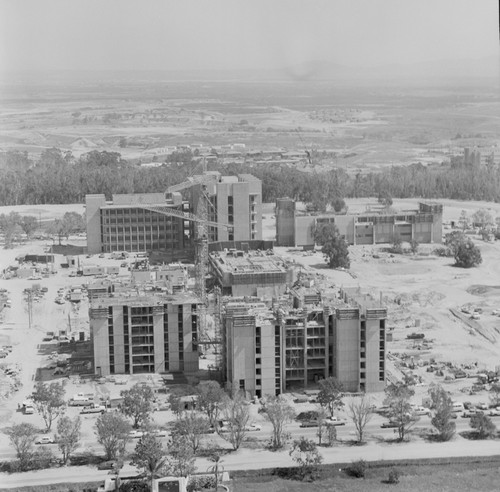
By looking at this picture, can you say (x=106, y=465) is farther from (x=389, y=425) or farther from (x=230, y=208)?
(x=230, y=208)

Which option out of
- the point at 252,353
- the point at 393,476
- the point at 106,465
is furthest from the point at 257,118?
the point at 393,476

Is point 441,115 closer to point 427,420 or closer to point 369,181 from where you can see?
point 369,181

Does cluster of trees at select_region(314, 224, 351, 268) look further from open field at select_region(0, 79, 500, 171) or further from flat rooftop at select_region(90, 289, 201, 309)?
open field at select_region(0, 79, 500, 171)

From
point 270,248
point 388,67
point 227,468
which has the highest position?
point 388,67

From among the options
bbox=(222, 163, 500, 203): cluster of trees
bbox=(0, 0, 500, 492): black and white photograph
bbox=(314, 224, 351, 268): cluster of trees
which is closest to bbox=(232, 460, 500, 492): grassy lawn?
bbox=(0, 0, 500, 492): black and white photograph

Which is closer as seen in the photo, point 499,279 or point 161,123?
point 499,279

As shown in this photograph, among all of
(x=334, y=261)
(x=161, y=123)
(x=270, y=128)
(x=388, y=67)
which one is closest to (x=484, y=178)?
(x=334, y=261)
